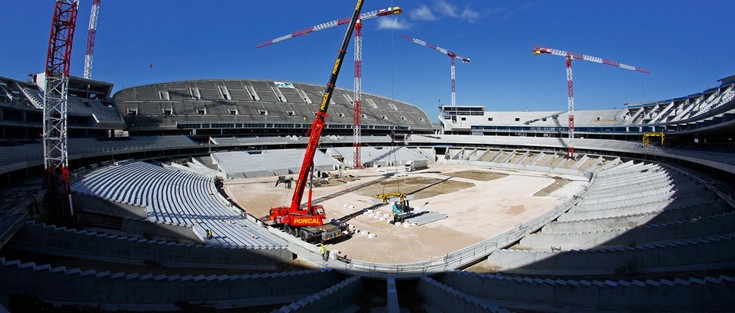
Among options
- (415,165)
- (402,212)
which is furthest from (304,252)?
(415,165)

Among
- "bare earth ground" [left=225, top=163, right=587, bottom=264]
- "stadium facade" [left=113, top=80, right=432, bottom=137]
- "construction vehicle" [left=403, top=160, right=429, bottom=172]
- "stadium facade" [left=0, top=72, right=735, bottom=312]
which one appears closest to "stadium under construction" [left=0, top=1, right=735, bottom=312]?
"stadium facade" [left=0, top=72, right=735, bottom=312]

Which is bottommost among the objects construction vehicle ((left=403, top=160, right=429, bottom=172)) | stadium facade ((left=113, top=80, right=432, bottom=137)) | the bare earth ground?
the bare earth ground

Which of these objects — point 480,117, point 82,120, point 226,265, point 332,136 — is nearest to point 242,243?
point 226,265

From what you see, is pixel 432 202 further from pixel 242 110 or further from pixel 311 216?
pixel 242 110

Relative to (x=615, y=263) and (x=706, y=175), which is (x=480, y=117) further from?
(x=615, y=263)

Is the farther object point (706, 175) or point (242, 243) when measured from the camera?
point (706, 175)

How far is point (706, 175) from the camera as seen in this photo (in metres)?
35.6

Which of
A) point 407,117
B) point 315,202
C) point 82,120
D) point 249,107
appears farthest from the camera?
point 407,117

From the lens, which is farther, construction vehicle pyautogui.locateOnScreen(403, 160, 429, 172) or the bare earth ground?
construction vehicle pyautogui.locateOnScreen(403, 160, 429, 172)

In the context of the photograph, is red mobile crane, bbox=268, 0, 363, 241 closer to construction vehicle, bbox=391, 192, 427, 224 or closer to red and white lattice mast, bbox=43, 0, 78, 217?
construction vehicle, bbox=391, 192, 427, 224

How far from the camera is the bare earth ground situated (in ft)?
83.1

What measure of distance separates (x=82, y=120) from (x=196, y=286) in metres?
54.6

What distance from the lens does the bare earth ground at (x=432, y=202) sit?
83.1ft

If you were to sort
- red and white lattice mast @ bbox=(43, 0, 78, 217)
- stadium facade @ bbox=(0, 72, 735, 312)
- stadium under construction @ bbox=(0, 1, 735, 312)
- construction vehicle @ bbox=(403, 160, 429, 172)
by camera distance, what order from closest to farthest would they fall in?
stadium facade @ bbox=(0, 72, 735, 312) → stadium under construction @ bbox=(0, 1, 735, 312) → red and white lattice mast @ bbox=(43, 0, 78, 217) → construction vehicle @ bbox=(403, 160, 429, 172)
